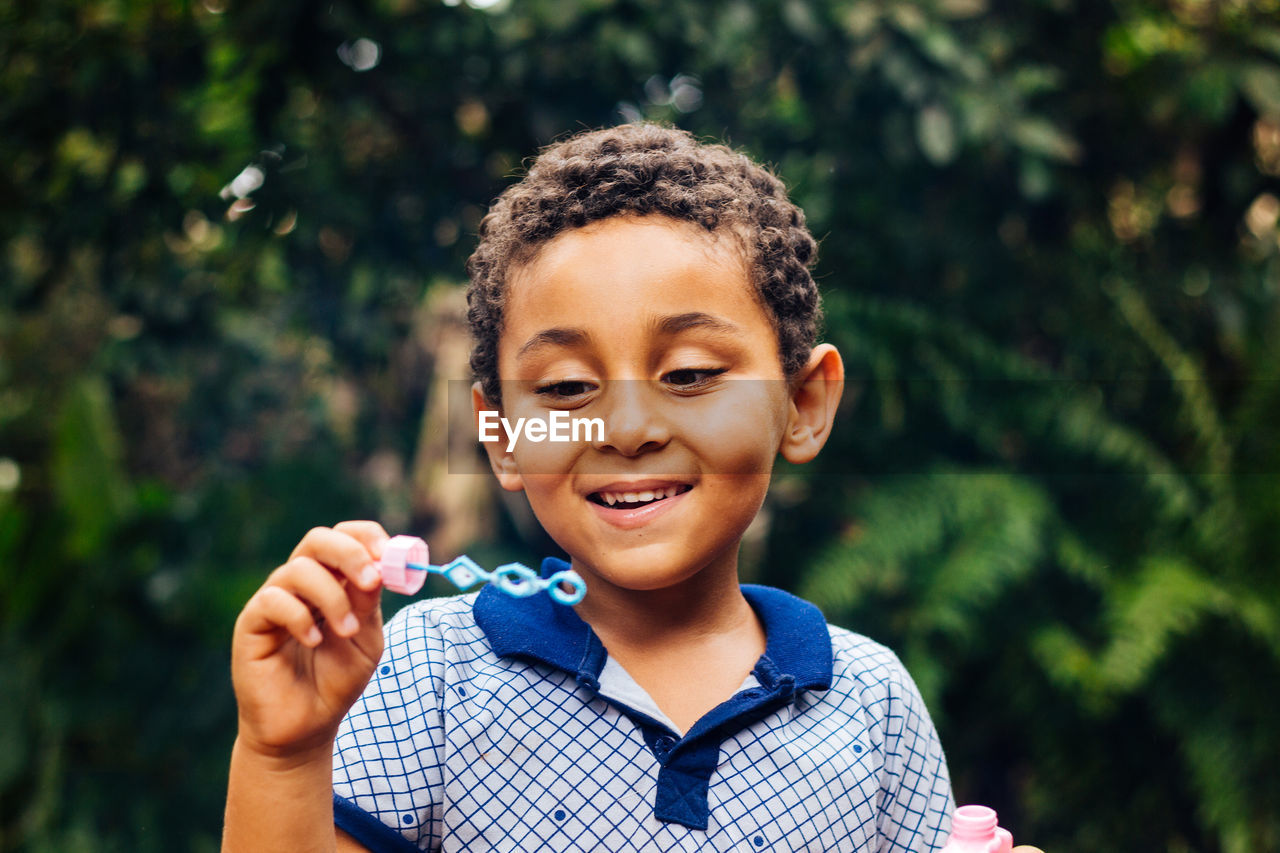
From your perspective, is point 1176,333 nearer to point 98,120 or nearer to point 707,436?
point 707,436

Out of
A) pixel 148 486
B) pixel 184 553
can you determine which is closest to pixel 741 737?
pixel 184 553

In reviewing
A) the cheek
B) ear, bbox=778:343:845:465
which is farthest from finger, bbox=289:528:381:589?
ear, bbox=778:343:845:465

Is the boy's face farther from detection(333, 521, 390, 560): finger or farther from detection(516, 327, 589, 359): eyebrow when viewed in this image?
detection(333, 521, 390, 560): finger

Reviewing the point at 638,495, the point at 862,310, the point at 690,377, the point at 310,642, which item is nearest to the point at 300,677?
the point at 310,642

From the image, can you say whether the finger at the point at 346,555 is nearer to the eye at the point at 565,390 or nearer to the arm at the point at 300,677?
the arm at the point at 300,677

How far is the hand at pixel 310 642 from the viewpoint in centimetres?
89


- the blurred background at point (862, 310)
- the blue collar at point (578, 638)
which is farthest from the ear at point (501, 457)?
the blurred background at point (862, 310)

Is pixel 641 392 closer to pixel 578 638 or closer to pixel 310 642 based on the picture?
pixel 578 638

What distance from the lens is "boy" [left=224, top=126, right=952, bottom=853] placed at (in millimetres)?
1038

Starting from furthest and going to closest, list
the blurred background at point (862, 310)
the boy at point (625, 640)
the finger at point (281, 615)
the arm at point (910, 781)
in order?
the blurred background at point (862, 310) → the arm at point (910, 781) → the boy at point (625, 640) → the finger at point (281, 615)

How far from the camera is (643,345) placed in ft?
3.46

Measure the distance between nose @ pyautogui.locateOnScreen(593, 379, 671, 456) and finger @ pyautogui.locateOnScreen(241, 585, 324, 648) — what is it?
1.07 feet

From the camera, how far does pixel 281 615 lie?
34.7 inches

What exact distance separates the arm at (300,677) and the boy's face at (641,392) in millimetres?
241
